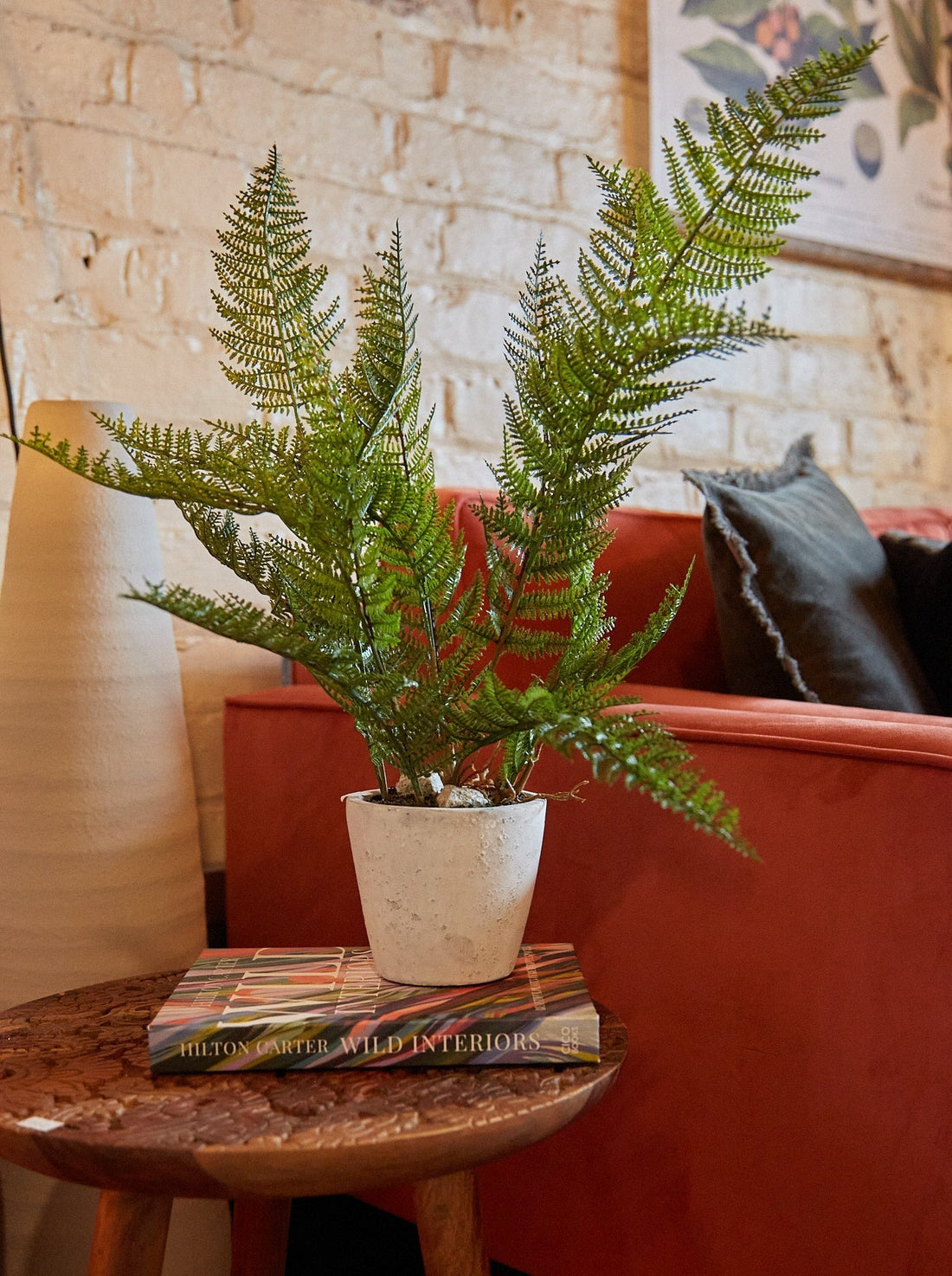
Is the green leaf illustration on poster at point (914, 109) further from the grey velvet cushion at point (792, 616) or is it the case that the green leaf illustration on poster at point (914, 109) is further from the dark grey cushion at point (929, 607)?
the grey velvet cushion at point (792, 616)

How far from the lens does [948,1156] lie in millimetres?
769

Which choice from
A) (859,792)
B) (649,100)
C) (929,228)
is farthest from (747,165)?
(929,228)

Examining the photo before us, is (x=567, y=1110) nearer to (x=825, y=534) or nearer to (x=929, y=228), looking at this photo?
(x=825, y=534)

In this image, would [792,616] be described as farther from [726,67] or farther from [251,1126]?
[726,67]

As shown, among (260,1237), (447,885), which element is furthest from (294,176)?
(260,1237)

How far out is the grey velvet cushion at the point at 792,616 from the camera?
1.19 m

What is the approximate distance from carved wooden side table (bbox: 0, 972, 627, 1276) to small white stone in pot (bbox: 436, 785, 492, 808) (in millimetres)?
165

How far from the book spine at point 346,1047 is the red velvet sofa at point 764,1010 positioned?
0.72 ft

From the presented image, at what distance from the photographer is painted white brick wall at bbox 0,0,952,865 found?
4.26 ft

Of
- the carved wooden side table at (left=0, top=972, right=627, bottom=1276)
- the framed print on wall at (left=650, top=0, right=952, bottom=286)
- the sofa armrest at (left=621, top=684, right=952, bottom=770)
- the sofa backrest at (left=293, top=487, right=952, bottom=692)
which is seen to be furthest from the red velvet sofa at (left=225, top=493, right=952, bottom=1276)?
the framed print on wall at (left=650, top=0, right=952, bottom=286)

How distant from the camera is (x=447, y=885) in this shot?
0.75 meters

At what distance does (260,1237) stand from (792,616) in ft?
2.52

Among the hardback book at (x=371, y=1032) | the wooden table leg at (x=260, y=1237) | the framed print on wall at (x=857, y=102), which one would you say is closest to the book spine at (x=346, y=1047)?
the hardback book at (x=371, y=1032)

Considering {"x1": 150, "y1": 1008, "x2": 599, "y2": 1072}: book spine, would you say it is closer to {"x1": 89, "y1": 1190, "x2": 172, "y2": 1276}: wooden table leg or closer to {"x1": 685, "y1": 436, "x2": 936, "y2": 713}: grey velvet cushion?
{"x1": 89, "y1": 1190, "x2": 172, "y2": 1276}: wooden table leg
